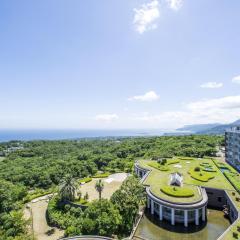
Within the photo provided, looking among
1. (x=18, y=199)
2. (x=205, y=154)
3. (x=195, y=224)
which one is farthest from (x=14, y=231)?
(x=205, y=154)

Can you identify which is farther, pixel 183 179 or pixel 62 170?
pixel 62 170

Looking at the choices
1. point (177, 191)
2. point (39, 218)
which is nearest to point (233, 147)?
point (177, 191)

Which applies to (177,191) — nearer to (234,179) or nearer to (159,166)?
(234,179)

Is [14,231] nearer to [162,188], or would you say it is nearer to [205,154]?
[162,188]

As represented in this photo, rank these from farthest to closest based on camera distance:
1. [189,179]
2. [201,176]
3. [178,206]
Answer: [201,176], [189,179], [178,206]

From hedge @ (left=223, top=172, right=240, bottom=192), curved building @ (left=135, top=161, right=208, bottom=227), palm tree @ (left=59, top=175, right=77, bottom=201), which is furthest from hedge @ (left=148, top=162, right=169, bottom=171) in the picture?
palm tree @ (left=59, top=175, right=77, bottom=201)

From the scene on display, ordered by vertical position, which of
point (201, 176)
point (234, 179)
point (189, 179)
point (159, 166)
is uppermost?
point (159, 166)

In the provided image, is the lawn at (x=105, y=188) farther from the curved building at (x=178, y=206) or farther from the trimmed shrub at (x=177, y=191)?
the trimmed shrub at (x=177, y=191)

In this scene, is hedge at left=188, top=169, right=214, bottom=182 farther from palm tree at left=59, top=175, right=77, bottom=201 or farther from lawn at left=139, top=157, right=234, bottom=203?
palm tree at left=59, top=175, right=77, bottom=201
